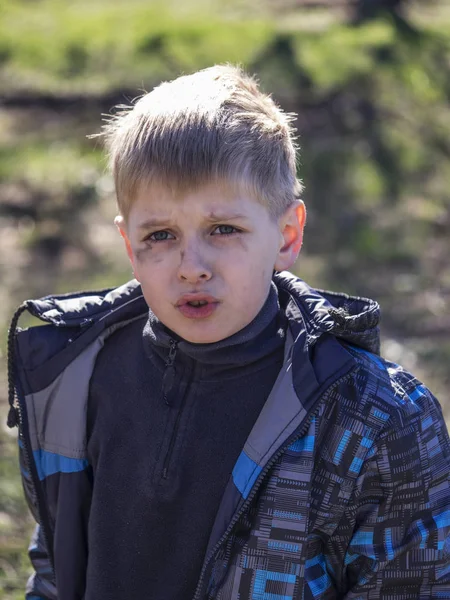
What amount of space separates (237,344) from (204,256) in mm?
210

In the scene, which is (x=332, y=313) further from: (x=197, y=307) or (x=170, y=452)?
(x=170, y=452)

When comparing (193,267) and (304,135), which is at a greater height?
(304,135)

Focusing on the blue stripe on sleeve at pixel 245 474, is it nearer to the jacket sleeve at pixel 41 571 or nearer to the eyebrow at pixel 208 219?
the eyebrow at pixel 208 219

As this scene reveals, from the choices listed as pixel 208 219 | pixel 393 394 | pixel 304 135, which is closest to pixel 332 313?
pixel 393 394

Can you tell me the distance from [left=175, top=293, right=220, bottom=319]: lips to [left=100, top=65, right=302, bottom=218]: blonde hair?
0.72 feet

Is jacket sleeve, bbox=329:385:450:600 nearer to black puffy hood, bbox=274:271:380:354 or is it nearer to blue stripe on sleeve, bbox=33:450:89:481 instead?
black puffy hood, bbox=274:271:380:354

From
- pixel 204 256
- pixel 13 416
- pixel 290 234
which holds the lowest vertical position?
pixel 13 416

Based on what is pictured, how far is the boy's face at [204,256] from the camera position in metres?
1.78

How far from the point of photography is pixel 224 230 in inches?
71.0

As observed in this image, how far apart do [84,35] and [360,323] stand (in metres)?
6.94

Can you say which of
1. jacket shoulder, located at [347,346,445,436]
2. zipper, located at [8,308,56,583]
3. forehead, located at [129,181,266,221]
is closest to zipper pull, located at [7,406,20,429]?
zipper, located at [8,308,56,583]

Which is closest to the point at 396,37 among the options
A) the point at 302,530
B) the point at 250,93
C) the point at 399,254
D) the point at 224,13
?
the point at 224,13

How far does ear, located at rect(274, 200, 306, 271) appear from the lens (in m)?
1.91

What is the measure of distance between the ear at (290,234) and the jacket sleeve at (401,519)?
0.38m
